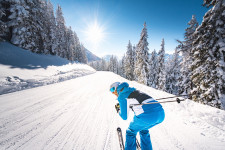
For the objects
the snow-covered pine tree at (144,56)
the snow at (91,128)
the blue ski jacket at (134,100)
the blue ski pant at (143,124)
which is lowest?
the snow at (91,128)

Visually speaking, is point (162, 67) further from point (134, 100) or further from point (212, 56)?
point (134, 100)

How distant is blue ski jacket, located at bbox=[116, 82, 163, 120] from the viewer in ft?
6.68

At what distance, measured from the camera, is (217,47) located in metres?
5.98

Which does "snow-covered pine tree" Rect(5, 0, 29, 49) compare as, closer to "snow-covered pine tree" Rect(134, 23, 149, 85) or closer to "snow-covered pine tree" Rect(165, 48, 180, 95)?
"snow-covered pine tree" Rect(134, 23, 149, 85)

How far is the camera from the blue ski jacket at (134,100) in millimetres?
2037

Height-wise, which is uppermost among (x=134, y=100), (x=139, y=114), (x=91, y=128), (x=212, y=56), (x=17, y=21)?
(x=17, y=21)

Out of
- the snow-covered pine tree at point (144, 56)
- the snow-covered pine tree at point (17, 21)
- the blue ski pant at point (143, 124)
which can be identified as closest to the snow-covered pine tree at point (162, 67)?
the snow-covered pine tree at point (144, 56)

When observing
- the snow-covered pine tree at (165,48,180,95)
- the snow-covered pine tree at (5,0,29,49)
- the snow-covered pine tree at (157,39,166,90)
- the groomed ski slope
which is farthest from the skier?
the snow-covered pine tree at (5,0,29,49)

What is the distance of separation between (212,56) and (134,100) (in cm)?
788

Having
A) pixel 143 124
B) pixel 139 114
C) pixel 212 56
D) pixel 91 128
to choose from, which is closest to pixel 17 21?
pixel 91 128

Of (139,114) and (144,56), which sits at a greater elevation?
(144,56)

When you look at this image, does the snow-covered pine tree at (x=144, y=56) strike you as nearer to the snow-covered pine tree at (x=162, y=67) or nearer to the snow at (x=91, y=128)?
the snow-covered pine tree at (x=162, y=67)

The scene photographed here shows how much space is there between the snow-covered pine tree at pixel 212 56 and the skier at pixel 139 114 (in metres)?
6.83

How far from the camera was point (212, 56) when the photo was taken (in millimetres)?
6184
